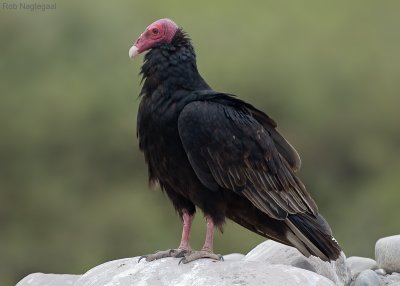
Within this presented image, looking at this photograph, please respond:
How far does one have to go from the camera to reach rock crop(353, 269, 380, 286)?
20.5ft

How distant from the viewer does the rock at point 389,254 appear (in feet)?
21.6

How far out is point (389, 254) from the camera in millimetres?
6629

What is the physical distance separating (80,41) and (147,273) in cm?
1075

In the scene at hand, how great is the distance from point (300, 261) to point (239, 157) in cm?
101

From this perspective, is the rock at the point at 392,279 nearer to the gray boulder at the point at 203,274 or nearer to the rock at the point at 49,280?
the gray boulder at the point at 203,274

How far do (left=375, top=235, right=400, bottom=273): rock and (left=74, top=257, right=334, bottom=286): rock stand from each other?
1546 mm

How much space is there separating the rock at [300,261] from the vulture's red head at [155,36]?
5.45ft

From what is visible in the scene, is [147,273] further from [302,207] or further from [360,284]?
[360,284]

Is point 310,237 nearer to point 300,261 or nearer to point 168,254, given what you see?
point 300,261

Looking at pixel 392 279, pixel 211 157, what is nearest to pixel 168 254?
pixel 211 157

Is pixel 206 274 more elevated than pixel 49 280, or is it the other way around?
pixel 206 274

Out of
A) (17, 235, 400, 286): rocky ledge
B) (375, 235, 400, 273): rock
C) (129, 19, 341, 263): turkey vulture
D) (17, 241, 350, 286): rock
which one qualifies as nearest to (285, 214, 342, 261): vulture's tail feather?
(129, 19, 341, 263): turkey vulture

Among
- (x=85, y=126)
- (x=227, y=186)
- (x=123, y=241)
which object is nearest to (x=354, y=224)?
(x=123, y=241)

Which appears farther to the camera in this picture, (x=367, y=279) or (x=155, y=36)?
(x=367, y=279)
